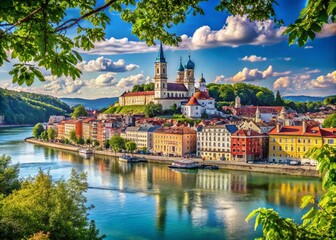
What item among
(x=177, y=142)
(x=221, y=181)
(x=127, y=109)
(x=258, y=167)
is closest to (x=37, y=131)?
(x=127, y=109)

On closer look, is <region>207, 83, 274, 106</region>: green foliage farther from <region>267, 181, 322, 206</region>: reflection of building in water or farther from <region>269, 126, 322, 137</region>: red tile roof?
<region>267, 181, 322, 206</region>: reflection of building in water

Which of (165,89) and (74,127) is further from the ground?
(165,89)

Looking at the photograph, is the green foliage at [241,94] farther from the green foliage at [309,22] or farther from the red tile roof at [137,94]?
the green foliage at [309,22]

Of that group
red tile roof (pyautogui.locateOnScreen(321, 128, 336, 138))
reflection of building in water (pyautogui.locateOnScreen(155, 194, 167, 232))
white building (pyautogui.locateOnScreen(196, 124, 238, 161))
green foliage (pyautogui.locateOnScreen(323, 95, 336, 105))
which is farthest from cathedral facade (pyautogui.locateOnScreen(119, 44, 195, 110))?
reflection of building in water (pyautogui.locateOnScreen(155, 194, 167, 232))

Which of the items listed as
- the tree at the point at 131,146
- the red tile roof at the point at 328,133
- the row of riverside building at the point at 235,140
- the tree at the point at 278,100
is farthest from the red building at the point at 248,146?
the tree at the point at 278,100

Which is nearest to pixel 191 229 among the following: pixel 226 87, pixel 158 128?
pixel 158 128

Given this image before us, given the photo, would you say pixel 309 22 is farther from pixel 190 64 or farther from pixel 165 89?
pixel 190 64
